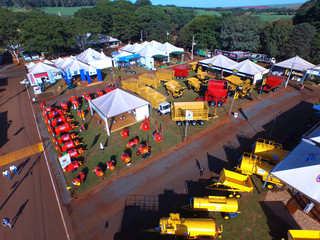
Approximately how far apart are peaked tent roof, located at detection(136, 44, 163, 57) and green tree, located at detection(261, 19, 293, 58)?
95.0 ft

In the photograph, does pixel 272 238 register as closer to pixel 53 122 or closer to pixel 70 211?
pixel 70 211

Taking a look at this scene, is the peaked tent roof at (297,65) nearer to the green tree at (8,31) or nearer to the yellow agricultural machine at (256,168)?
the yellow agricultural machine at (256,168)

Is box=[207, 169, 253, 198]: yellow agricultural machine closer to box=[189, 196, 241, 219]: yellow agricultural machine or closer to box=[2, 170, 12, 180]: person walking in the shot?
box=[189, 196, 241, 219]: yellow agricultural machine

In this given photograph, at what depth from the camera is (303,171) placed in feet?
41.4

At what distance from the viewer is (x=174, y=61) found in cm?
5334

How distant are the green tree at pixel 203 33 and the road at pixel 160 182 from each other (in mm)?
36678

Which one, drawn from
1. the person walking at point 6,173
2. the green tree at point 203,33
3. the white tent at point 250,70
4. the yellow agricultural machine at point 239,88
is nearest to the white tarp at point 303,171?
the yellow agricultural machine at point 239,88

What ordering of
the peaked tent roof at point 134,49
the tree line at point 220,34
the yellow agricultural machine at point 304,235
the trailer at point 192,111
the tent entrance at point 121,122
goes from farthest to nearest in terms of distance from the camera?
the peaked tent roof at point 134,49
the tree line at point 220,34
the tent entrance at point 121,122
the trailer at point 192,111
the yellow agricultural machine at point 304,235

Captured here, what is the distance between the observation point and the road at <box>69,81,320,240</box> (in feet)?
44.1

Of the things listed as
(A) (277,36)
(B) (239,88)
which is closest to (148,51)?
(B) (239,88)

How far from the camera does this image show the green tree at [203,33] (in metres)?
54.9

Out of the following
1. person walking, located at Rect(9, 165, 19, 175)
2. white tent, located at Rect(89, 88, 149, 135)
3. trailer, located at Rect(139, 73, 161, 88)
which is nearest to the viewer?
person walking, located at Rect(9, 165, 19, 175)

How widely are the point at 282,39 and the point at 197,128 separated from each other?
40.7 metres

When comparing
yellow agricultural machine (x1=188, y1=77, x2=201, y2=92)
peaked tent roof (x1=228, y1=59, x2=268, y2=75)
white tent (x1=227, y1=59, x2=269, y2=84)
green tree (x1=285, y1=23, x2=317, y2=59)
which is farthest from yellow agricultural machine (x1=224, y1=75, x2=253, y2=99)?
green tree (x1=285, y1=23, x2=317, y2=59)
